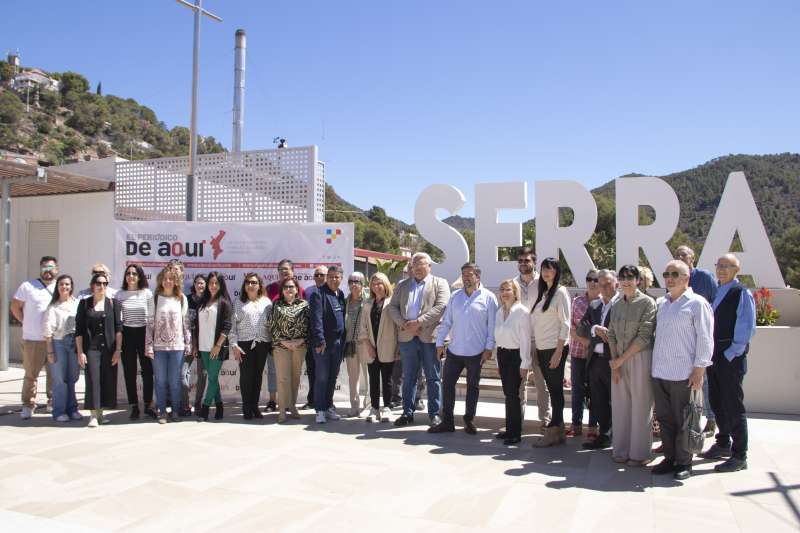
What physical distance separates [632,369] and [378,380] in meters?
2.77

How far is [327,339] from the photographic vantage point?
21.5 feet

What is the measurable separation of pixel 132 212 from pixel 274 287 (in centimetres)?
529

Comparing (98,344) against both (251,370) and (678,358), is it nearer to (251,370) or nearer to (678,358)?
(251,370)

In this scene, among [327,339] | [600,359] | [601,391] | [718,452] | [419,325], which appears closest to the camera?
[718,452]

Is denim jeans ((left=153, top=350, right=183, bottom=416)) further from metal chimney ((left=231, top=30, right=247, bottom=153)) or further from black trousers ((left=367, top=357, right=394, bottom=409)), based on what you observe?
metal chimney ((left=231, top=30, right=247, bottom=153))

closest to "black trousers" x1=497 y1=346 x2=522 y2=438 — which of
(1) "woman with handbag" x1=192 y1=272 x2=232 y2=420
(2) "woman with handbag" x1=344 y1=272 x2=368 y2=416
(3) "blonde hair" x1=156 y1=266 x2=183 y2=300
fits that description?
(2) "woman with handbag" x1=344 y1=272 x2=368 y2=416

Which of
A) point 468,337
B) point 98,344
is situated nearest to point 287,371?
point 98,344

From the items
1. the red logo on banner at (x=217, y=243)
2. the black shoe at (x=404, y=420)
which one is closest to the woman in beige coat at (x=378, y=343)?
the black shoe at (x=404, y=420)

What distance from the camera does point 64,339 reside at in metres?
6.55

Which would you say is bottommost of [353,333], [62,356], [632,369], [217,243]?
[62,356]

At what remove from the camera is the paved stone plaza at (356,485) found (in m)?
3.67

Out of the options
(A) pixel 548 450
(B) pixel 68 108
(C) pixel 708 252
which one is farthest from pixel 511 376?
(B) pixel 68 108

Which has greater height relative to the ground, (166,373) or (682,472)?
(166,373)

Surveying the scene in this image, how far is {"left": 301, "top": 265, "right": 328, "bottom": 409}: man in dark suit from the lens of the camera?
6.66 metres
